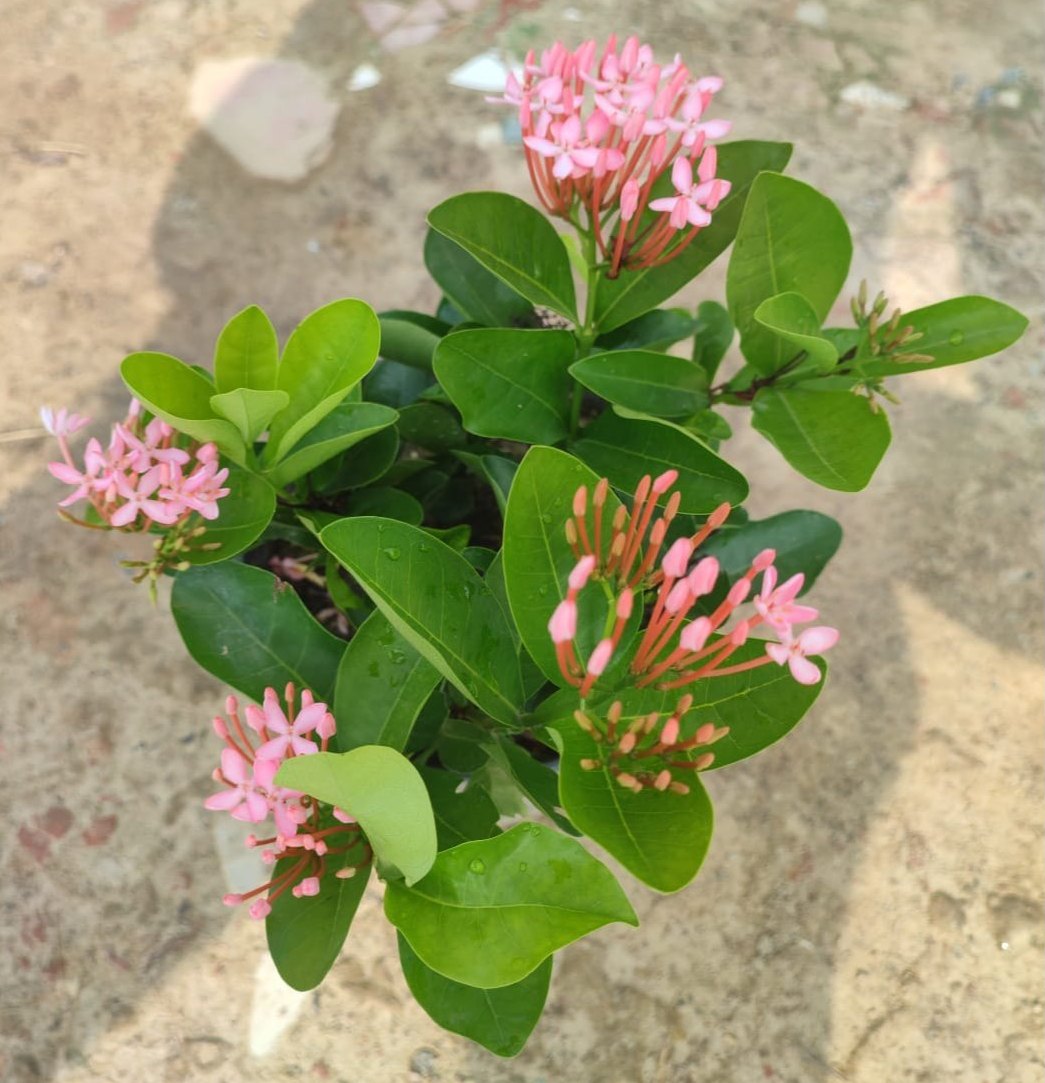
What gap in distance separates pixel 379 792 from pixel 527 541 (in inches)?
6.3

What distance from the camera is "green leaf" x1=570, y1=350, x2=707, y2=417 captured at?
0.67 metres

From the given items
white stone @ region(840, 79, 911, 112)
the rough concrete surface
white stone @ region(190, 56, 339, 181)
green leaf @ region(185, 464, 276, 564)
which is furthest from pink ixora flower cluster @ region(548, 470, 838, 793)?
white stone @ region(840, 79, 911, 112)

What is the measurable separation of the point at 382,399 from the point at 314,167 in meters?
0.84

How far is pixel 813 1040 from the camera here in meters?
1.11

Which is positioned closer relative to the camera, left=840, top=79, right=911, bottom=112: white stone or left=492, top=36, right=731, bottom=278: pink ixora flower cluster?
Answer: left=492, top=36, right=731, bottom=278: pink ixora flower cluster

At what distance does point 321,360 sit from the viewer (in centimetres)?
65

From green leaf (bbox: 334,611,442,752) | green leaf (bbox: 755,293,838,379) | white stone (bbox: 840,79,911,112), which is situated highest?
green leaf (bbox: 755,293,838,379)

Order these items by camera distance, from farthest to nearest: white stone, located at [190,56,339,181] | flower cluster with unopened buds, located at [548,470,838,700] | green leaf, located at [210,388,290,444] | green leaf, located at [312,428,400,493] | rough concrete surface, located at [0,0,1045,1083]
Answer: white stone, located at [190,56,339,181]
rough concrete surface, located at [0,0,1045,1083]
green leaf, located at [312,428,400,493]
green leaf, located at [210,388,290,444]
flower cluster with unopened buds, located at [548,470,838,700]

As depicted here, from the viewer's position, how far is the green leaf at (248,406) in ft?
1.89

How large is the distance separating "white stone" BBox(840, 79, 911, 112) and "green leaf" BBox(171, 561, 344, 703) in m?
1.38

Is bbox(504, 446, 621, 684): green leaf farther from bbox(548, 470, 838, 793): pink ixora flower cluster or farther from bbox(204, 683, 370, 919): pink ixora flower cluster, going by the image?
bbox(204, 683, 370, 919): pink ixora flower cluster

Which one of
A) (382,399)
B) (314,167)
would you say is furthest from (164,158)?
(382,399)

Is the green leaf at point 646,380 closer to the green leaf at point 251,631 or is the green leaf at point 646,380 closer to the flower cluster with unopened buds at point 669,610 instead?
the flower cluster with unopened buds at point 669,610

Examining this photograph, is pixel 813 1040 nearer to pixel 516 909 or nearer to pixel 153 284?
pixel 516 909
